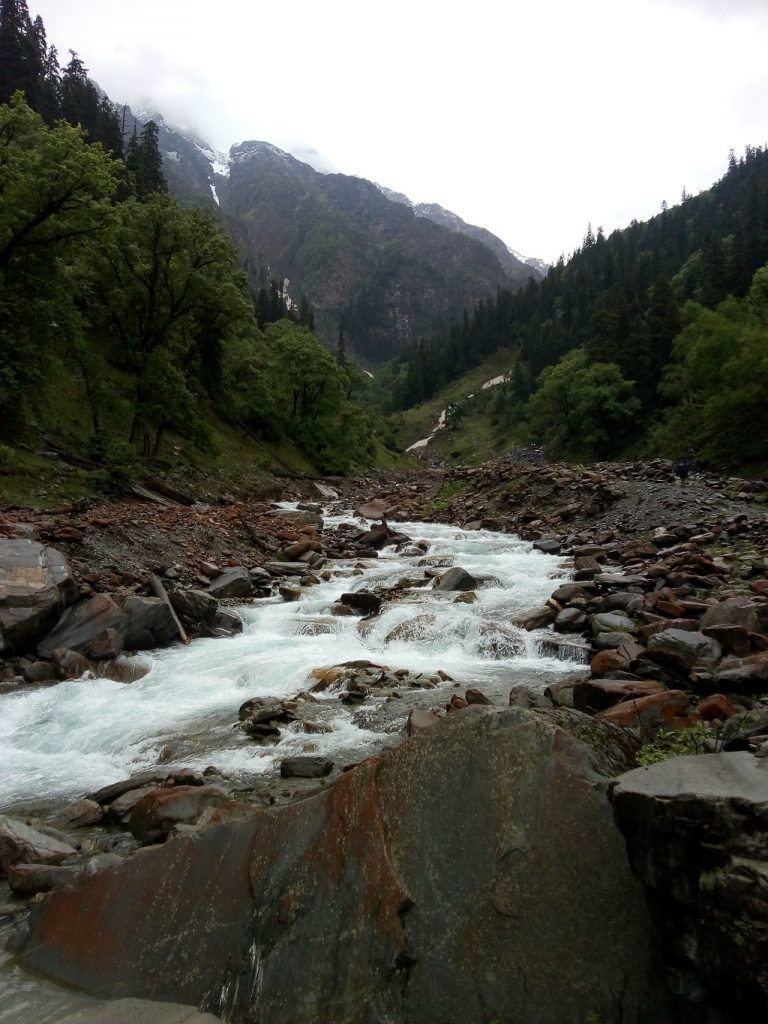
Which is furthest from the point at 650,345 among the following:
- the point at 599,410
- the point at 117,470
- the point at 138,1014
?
the point at 138,1014

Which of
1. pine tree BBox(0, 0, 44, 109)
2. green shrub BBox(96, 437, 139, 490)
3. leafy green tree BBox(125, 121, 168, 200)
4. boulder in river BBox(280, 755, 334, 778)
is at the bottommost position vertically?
boulder in river BBox(280, 755, 334, 778)

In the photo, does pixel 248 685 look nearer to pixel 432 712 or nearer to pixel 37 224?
pixel 432 712

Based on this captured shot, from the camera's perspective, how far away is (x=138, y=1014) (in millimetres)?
3945

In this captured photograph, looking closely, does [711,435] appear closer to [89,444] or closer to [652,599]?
[652,599]

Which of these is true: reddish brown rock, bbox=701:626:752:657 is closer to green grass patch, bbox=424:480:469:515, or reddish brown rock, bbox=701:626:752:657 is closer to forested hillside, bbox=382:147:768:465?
green grass patch, bbox=424:480:469:515

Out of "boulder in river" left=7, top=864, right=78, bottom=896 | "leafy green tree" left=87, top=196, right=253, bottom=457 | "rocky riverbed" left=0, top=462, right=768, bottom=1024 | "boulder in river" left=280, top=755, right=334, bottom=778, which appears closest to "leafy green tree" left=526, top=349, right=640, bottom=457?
"rocky riverbed" left=0, top=462, right=768, bottom=1024

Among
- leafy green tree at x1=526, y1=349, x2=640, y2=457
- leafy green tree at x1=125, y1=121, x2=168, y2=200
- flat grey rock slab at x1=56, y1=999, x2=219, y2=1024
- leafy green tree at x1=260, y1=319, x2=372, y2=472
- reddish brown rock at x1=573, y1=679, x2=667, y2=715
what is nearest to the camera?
flat grey rock slab at x1=56, y1=999, x2=219, y2=1024

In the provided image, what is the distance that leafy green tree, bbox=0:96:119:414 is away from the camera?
21219 mm

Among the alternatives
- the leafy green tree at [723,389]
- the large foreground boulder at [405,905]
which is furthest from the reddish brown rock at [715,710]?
the leafy green tree at [723,389]

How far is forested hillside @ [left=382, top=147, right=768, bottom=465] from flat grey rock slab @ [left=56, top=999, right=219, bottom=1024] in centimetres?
4022

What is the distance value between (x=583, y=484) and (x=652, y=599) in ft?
55.1

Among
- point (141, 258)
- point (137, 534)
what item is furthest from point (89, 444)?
point (137, 534)

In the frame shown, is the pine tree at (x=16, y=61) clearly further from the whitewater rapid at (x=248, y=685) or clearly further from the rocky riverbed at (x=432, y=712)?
the whitewater rapid at (x=248, y=685)

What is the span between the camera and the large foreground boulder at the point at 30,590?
11492mm
